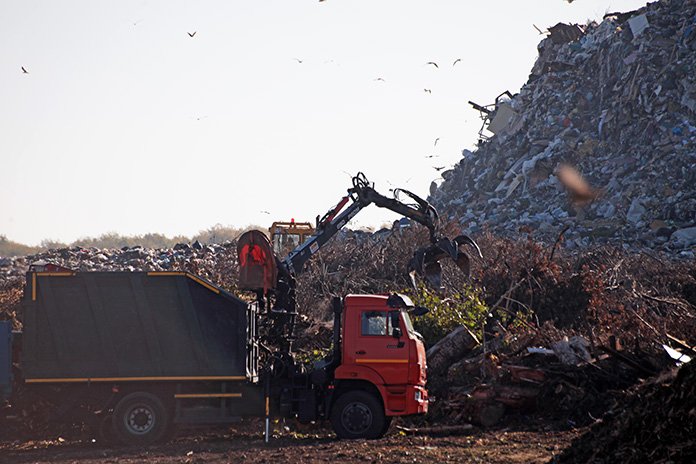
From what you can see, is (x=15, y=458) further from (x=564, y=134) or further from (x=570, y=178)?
(x=564, y=134)

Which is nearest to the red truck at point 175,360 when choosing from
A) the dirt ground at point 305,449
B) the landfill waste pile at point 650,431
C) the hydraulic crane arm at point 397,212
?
the dirt ground at point 305,449

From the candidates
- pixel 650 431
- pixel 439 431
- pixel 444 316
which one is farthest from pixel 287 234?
pixel 650 431

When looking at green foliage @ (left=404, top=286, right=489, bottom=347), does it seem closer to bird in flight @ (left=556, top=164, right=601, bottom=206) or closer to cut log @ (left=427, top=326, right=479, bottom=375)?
cut log @ (left=427, top=326, right=479, bottom=375)

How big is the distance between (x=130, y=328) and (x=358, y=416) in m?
3.51

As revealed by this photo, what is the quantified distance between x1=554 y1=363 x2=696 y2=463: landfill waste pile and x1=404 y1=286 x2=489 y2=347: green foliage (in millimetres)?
7663

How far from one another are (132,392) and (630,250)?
16005 mm

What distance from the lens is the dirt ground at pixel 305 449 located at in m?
11.6

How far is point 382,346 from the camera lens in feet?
44.5

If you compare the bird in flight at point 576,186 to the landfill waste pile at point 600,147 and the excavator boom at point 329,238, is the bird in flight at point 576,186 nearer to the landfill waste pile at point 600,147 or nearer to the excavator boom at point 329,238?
the landfill waste pile at point 600,147

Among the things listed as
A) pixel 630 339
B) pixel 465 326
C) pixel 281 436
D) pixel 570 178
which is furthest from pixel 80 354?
pixel 570 178

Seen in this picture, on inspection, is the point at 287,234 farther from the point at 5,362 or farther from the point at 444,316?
the point at 5,362

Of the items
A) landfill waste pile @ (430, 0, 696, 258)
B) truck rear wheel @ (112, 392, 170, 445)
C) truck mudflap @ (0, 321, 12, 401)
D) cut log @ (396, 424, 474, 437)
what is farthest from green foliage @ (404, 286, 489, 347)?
landfill waste pile @ (430, 0, 696, 258)

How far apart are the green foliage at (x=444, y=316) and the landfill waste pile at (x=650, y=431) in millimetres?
7663

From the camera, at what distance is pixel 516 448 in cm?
1223
